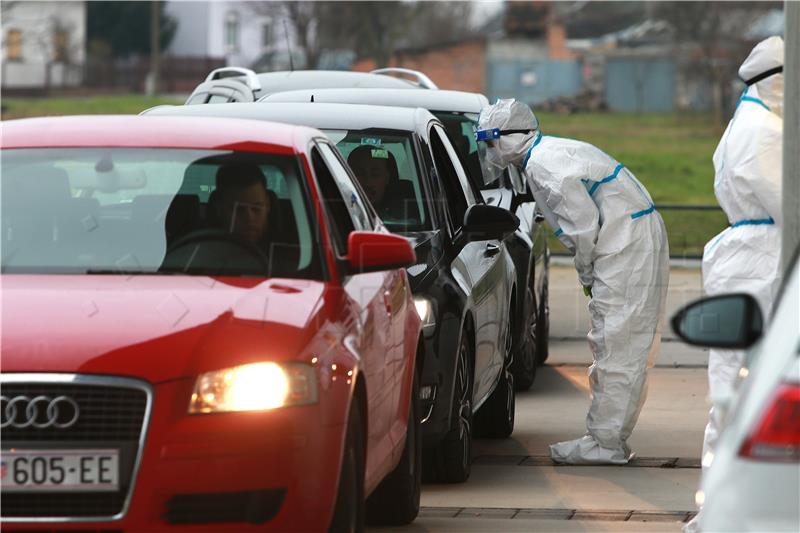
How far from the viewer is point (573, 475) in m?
8.82

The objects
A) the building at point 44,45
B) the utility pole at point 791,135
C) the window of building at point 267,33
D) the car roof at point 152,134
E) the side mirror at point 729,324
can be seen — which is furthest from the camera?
the building at point 44,45

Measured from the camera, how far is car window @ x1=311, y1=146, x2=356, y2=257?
6410 millimetres

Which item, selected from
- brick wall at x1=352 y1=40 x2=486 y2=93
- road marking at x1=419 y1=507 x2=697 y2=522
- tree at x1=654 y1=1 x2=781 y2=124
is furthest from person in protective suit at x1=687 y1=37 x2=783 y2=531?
brick wall at x1=352 y1=40 x2=486 y2=93

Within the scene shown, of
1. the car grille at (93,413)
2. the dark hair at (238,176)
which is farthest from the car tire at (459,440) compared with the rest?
the car grille at (93,413)

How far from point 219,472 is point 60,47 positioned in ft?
249

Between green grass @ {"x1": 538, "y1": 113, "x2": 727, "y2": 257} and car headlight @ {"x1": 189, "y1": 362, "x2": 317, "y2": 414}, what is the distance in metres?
16.5

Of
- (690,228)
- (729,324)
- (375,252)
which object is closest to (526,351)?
(375,252)

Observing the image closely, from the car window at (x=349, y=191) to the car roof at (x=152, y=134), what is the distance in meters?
0.16

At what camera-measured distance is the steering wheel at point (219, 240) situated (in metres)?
6.14

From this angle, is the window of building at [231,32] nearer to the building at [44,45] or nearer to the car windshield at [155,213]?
the building at [44,45]

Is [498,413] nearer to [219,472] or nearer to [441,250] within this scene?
[441,250]

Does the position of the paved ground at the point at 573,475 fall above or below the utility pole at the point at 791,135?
below

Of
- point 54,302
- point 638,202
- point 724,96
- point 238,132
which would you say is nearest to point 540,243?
point 638,202

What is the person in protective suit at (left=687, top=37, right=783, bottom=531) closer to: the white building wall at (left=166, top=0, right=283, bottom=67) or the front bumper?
the front bumper
